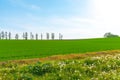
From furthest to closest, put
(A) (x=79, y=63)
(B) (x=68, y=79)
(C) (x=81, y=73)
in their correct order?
(A) (x=79, y=63)
(C) (x=81, y=73)
(B) (x=68, y=79)

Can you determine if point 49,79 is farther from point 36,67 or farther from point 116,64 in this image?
point 116,64

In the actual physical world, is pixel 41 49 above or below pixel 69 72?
below

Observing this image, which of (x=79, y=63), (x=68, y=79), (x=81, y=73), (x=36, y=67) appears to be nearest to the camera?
(x=68, y=79)

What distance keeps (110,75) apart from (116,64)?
3.26 meters

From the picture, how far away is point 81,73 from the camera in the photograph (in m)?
17.3

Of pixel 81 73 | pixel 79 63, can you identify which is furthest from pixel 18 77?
pixel 79 63

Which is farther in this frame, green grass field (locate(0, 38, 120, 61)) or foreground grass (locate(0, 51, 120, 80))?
green grass field (locate(0, 38, 120, 61))

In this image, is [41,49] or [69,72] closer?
[69,72]

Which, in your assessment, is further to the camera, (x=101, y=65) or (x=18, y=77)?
(x=101, y=65)

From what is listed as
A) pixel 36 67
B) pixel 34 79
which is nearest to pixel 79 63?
pixel 36 67

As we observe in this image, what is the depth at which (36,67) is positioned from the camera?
18500 millimetres

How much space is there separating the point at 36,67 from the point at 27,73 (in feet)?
3.78

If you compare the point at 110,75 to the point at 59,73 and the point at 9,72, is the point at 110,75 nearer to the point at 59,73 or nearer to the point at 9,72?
the point at 59,73

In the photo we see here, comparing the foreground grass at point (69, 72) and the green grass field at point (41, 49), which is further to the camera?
the green grass field at point (41, 49)
